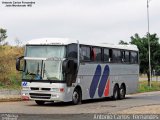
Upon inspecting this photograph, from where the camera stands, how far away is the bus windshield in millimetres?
23062

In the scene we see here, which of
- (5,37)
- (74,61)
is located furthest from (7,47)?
(74,61)

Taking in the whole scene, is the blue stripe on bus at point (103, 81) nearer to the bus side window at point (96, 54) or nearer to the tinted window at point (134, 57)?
the bus side window at point (96, 54)

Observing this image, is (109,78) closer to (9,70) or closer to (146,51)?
(9,70)

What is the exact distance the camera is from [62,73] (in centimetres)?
2294

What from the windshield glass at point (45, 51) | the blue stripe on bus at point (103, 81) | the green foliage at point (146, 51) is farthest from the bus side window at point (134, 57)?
the green foliage at point (146, 51)

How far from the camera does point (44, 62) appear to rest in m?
23.3

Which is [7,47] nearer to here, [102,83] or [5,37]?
[5,37]

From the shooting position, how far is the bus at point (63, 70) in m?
23.0

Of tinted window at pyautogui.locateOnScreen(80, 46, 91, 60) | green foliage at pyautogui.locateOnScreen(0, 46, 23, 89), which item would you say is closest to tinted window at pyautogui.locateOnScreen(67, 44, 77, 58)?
tinted window at pyautogui.locateOnScreen(80, 46, 91, 60)

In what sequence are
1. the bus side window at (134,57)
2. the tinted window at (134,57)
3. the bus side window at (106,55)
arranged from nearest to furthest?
the bus side window at (106,55) → the bus side window at (134,57) → the tinted window at (134,57)

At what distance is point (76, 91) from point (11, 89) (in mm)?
6087

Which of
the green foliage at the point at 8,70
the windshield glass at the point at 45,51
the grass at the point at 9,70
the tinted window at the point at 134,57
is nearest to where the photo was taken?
the windshield glass at the point at 45,51

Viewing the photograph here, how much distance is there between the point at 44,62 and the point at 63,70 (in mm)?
1093

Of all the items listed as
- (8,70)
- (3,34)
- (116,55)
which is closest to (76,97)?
(116,55)
